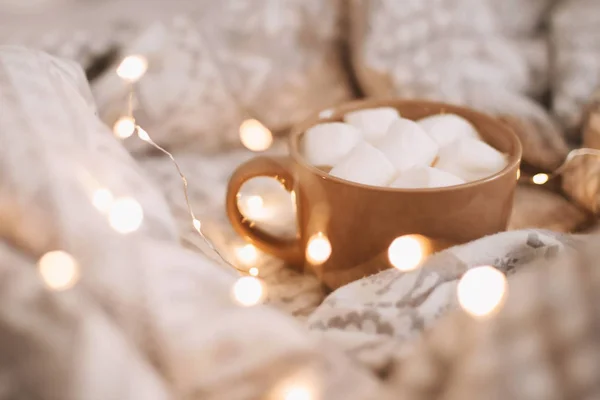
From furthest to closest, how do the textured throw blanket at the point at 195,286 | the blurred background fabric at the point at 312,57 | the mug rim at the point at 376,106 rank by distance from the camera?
1. the blurred background fabric at the point at 312,57
2. the mug rim at the point at 376,106
3. the textured throw blanket at the point at 195,286

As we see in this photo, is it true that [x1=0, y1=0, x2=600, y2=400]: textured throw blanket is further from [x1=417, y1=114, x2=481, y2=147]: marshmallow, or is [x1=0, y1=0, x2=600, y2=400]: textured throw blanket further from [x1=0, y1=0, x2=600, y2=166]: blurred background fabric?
[x1=417, y1=114, x2=481, y2=147]: marshmallow

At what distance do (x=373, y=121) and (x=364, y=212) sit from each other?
0.13 m

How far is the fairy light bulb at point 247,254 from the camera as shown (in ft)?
1.75

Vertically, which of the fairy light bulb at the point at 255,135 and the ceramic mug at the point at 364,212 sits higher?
the ceramic mug at the point at 364,212

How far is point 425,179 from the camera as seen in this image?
439 millimetres

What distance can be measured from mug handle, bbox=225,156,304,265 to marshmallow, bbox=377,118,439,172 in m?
0.08

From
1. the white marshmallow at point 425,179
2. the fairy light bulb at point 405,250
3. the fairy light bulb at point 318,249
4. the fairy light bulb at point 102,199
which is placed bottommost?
the fairy light bulb at point 318,249

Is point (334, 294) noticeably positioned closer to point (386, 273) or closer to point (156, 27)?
point (386, 273)

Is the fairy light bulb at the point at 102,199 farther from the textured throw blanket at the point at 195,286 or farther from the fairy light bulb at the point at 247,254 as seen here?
the fairy light bulb at the point at 247,254

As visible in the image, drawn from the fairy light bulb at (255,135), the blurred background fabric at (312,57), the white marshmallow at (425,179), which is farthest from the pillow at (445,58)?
the white marshmallow at (425,179)

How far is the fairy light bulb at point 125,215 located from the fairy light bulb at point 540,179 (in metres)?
Result: 0.44

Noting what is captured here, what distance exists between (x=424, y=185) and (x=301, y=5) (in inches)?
14.6

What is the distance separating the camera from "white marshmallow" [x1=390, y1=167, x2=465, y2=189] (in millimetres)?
436

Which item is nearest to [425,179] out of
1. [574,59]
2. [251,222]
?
[251,222]
